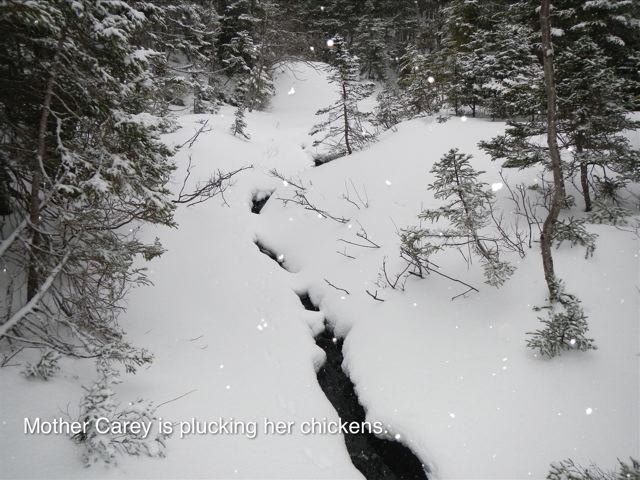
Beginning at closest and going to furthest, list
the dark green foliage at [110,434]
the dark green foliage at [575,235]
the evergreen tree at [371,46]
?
the dark green foliage at [110,434]
the dark green foliage at [575,235]
the evergreen tree at [371,46]

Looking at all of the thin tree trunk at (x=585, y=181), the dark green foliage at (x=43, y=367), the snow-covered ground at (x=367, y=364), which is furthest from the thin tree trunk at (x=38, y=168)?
the thin tree trunk at (x=585, y=181)

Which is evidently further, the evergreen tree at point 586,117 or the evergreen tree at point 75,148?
the evergreen tree at point 586,117

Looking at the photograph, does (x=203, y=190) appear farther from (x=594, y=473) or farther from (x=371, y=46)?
(x=371, y=46)

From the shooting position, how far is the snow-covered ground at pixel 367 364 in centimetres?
412

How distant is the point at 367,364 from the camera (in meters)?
6.12

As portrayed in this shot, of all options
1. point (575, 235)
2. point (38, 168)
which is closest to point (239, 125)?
point (38, 168)

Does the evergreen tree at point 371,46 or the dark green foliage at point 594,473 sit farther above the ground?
the evergreen tree at point 371,46

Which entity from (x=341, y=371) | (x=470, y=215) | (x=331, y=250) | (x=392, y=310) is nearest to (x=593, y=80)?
(x=470, y=215)

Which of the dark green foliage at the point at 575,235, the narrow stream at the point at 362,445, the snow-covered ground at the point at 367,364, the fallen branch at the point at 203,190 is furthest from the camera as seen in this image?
the fallen branch at the point at 203,190

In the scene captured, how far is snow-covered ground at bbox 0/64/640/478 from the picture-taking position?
13.5ft

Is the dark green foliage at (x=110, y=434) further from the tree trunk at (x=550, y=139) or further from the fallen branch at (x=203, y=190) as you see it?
the tree trunk at (x=550, y=139)

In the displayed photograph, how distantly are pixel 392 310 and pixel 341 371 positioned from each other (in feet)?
5.16

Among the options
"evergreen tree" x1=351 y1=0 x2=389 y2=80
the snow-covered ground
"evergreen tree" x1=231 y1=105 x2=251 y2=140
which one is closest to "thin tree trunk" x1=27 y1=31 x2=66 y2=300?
the snow-covered ground

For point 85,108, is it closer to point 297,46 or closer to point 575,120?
point 575,120
